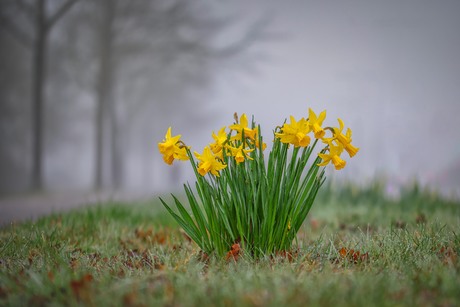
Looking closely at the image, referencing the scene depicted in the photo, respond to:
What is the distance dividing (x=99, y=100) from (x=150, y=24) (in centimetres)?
270

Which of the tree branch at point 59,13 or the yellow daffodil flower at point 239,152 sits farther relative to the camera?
the tree branch at point 59,13

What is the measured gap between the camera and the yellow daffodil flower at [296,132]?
7.95 ft

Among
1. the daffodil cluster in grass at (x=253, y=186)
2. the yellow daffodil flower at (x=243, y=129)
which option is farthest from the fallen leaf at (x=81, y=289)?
the yellow daffodil flower at (x=243, y=129)

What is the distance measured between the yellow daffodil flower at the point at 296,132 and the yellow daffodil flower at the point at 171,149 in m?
0.55

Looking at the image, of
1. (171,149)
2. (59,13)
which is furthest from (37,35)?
(171,149)

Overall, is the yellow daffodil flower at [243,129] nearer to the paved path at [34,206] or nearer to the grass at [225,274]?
the grass at [225,274]

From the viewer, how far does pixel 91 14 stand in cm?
1392

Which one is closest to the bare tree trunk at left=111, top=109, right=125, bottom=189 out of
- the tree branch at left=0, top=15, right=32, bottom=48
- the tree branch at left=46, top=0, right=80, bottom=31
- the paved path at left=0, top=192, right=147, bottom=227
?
the tree branch at left=0, top=15, right=32, bottom=48

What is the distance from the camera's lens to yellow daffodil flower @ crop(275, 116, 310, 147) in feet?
7.95

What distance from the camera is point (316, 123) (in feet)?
8.13

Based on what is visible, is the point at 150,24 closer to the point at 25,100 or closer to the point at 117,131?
the point at 117,131

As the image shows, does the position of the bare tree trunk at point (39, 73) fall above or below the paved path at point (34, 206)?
above

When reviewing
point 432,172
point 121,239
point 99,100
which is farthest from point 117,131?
point 121,239

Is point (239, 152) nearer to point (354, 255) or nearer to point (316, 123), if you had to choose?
point (316, 123)
